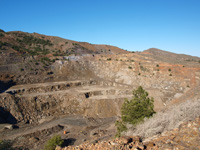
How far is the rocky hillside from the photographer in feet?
70.4

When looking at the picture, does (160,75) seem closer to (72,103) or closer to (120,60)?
(120,60)

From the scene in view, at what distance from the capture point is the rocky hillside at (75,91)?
2147cm

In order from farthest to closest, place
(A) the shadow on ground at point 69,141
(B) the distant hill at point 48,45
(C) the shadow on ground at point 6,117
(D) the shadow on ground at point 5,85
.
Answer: (B) the distant hill at point 48,45 → (D) the shadow on ground at point 5,85 → (C) the shadow on ground at point 6,117 → (A) the shadow on ground at point 69,141

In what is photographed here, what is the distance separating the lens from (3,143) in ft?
37.8

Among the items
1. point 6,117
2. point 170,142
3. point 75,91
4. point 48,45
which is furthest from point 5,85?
point 48,45

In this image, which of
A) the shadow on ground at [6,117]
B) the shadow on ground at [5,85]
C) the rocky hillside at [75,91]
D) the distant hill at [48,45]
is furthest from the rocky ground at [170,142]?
the distant hill at [48,45]

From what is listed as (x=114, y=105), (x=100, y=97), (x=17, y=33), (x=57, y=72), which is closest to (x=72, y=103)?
(x=100, y=97)

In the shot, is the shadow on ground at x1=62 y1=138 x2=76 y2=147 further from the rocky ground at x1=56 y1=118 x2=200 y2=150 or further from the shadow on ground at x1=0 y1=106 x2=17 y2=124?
the rocky ground at x1=56 y1=118 x2=200 y2=150

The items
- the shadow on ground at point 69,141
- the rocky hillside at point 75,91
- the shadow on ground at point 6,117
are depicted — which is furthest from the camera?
the shadow on ground at point 6,117

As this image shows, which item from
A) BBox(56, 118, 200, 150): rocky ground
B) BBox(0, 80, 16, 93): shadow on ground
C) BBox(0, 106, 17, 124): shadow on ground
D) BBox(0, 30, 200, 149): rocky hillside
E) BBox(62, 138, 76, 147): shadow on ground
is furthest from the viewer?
BBox(0, 80, 16, 93): shadow on ground

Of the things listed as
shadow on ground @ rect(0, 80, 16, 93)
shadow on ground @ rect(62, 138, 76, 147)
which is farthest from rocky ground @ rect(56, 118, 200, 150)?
shadow on ground @ rect(0, 80, 16, 93)

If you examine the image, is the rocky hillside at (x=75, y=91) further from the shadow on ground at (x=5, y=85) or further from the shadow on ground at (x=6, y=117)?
the shadow on ground at (x=5, y=85)

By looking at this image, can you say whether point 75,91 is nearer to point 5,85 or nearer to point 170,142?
point 5,85

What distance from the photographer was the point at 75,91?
1283 inches
